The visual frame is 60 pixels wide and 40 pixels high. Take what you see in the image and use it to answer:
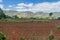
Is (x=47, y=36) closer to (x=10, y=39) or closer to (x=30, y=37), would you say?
(x=30, y=37)

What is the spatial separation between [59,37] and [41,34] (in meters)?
1.16

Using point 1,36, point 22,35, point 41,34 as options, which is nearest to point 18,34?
point 22,35

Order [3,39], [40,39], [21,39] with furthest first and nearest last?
1. [40,39]
2. [21,39]
3. [3,39]

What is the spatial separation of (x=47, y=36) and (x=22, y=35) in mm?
1329

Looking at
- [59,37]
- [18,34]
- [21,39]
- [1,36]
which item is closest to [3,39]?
[1,36]

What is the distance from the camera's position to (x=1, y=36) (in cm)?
1203

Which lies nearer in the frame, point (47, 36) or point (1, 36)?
point (1, 36)

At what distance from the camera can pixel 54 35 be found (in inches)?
565

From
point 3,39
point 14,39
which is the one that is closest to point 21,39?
point 14,39

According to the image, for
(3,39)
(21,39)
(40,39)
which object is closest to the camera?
(3,39)

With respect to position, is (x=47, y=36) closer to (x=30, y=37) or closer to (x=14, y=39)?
(x=30, y=37)

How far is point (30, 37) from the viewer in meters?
14.0

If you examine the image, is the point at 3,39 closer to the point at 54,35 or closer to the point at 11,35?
the point at 11,35

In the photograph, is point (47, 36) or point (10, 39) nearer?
point (10, 39)
